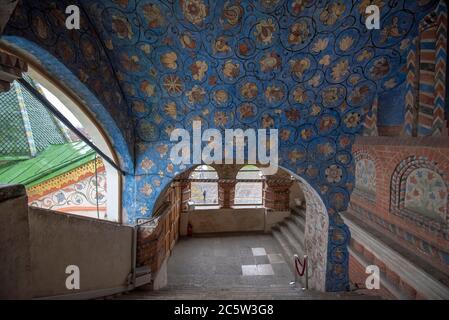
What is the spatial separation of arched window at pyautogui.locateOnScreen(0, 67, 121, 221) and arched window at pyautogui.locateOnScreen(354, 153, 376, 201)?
4.06m

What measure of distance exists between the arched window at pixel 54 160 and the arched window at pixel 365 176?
13.3 ft

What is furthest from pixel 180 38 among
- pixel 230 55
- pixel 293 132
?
pixel 293 132

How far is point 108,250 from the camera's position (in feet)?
10.1

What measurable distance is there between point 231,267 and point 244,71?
5056 millimetres

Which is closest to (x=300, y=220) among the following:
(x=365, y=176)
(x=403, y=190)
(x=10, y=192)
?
(x=365, y=176)

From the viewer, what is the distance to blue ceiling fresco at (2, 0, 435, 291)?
9.11 ft

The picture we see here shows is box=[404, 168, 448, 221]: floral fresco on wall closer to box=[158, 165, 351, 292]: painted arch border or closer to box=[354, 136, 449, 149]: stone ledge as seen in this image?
box=[354, 136, 449, 149]: stone ledge

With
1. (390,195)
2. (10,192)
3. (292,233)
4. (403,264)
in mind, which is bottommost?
(292,233)

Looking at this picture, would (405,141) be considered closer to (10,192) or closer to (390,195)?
(390,195)

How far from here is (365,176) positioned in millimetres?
4164

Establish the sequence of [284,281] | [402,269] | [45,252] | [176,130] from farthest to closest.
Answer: [284,281], [176,130], [402,269], [45,252]

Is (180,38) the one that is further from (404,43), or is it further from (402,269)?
(402,269)

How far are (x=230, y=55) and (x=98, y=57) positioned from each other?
1.61 metres

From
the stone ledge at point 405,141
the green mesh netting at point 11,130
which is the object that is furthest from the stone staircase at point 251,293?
the green mesh netting at point 11,130
